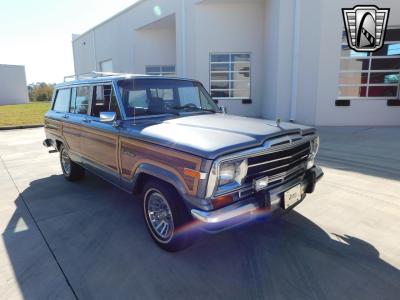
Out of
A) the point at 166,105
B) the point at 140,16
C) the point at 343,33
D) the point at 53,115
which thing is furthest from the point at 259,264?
the point at 140,16

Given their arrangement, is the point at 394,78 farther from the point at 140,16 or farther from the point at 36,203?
the point at 140,16

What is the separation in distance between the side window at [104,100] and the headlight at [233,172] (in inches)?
70.5

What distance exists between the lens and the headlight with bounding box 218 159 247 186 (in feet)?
8.67

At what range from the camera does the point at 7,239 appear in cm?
356

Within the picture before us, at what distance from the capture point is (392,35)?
1077 cm

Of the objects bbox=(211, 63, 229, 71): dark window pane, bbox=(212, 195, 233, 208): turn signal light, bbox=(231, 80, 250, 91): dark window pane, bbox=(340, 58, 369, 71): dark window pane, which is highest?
bbox=(211, 63, 229, 71): dark window pane

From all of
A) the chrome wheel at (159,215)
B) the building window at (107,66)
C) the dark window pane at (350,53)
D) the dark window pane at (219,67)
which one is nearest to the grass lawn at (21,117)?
the building window at (107,66)

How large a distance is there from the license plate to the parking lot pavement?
521mm

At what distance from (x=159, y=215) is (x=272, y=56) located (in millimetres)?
10549

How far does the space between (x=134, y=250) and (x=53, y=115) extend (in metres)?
3.85

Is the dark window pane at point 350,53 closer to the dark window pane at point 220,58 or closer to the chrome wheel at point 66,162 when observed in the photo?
the dark window pane at point 220,58

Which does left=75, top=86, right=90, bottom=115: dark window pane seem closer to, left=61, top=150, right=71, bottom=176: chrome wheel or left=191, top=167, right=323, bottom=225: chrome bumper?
left=61, top=150, right=71, bottom=176: chrome wheel

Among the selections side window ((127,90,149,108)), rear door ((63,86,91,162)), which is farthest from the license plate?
rear door ((63,86,91,162))

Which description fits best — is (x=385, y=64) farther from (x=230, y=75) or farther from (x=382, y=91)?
(x=230, y=75)
